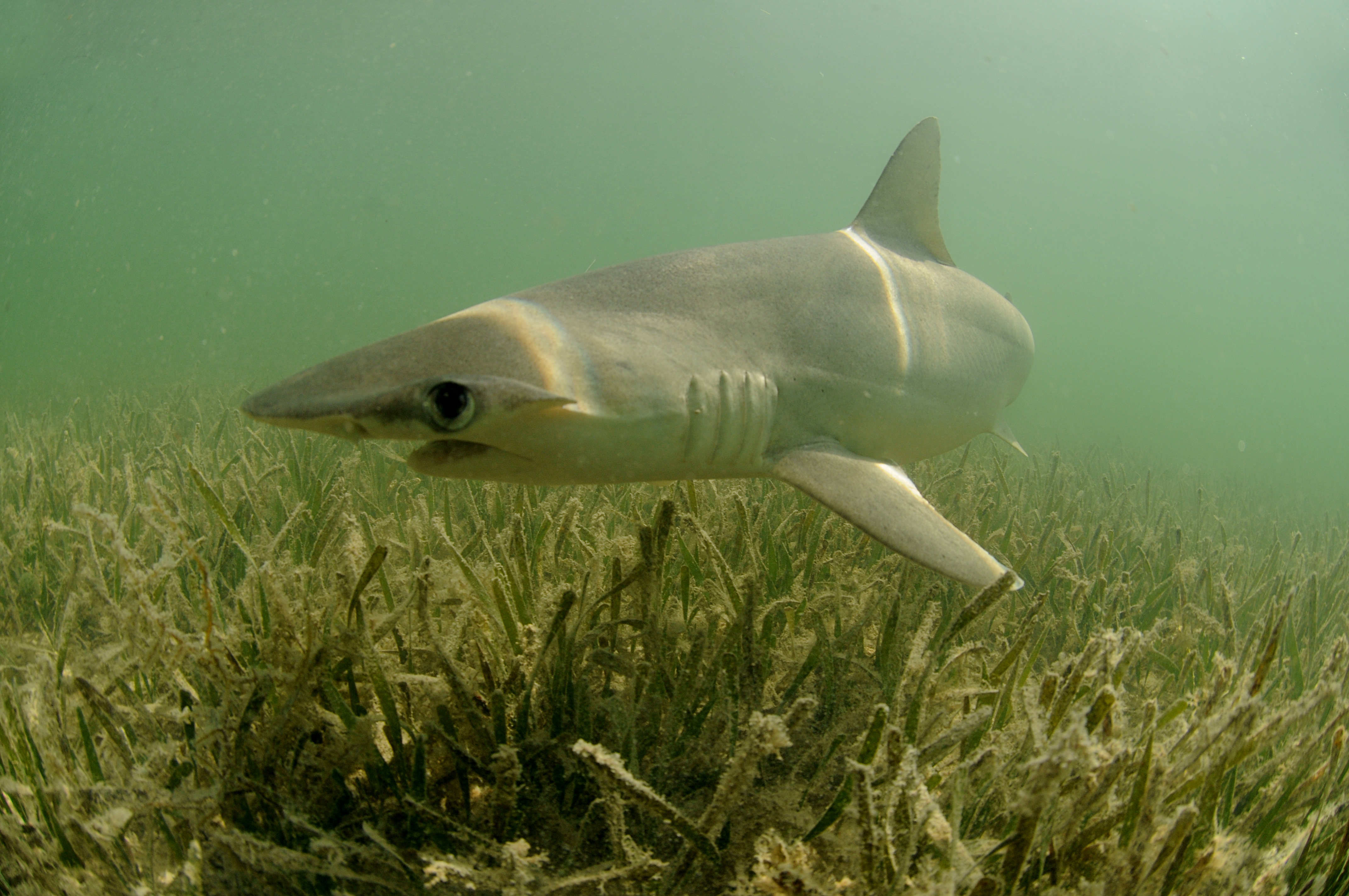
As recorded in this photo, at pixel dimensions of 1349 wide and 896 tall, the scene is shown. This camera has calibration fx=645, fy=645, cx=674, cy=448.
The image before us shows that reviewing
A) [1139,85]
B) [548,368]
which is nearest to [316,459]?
[548,368]

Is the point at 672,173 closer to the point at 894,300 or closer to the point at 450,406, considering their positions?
the point at 894,300

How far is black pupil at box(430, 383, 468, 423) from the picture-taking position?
1.52 meters

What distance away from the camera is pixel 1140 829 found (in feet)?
3.87

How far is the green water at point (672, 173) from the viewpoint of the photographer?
152 ft

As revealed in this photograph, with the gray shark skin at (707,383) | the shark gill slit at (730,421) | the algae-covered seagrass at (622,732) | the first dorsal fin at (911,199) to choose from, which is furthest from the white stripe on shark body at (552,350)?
the first dorsal fin at (911,199)

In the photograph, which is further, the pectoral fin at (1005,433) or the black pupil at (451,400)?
the pectoral fin at (1005,433)

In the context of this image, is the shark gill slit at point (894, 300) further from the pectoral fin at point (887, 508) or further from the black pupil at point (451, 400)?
the black pupil at point (451, 400)

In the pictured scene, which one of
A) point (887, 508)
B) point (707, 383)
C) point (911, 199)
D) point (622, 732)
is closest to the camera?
point (622, 732)

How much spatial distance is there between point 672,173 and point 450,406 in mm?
124632

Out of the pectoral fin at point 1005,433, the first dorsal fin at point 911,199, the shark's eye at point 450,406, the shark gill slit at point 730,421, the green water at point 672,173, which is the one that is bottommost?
the pectoral fin at point 1005,433

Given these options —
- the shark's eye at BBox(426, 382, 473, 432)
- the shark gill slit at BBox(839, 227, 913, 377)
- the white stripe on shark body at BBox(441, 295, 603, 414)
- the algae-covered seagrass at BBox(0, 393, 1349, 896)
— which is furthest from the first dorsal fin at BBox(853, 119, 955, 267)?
the shark's eye at BBox(426, 382, 473, 432)

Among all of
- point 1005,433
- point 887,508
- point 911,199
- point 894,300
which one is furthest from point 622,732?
point 1005,433

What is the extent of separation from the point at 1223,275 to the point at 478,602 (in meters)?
133

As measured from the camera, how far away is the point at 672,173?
11600cm
